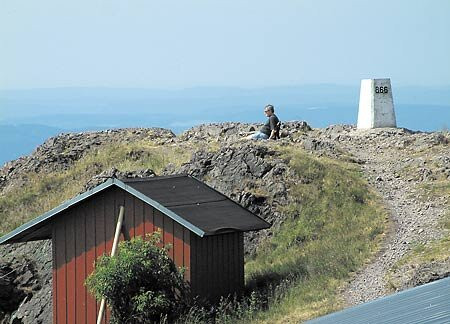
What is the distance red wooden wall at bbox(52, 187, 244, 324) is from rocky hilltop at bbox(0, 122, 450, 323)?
2.41 metres

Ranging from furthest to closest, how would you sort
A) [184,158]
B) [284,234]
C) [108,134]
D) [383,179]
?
[108,134] → [184,158] → [383,179] → [284,234]

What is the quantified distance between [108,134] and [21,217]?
799cm

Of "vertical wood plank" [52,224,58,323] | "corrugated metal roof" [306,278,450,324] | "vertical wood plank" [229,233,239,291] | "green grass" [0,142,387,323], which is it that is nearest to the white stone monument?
"green grass" [0,142,387,323]

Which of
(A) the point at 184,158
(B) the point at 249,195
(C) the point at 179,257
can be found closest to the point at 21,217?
(A) the point at 184,158

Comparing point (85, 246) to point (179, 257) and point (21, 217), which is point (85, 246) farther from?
point (21, 217)

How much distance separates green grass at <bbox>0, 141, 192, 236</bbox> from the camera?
110 ft

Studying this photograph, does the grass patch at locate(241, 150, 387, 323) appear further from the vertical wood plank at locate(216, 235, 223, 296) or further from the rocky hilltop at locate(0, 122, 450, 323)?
the vertical wood plank at locate(216, 235, 223, 296)

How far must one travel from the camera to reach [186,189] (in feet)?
69.4

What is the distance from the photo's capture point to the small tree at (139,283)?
18703 mm

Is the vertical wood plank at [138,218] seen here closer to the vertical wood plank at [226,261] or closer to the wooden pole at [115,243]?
the wooden pole at [115,243]

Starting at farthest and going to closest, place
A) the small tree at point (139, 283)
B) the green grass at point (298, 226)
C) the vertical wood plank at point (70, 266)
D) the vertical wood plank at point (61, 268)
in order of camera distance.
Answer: the vertical wood plank at point (61, 268), the vertical wood plank at point (70, 266), the green grass at point (298, 226), the small tree at point (139, 283)

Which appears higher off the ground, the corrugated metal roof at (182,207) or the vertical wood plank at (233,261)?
the corrugated metal roof at (182,207)

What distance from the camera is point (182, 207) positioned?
20.0 meters

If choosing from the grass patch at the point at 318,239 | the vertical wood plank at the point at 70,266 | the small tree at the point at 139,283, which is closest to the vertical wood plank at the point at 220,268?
the small tree at the point at 139,283
